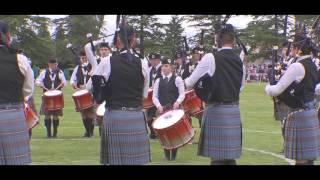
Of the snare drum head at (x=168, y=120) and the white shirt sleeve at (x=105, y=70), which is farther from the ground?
the white shirt sleeve at (x=105, y=70)

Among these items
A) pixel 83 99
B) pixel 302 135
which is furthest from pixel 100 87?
pixel 83 99

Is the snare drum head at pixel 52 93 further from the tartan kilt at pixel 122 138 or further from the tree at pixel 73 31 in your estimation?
the tree at pixel 73 31

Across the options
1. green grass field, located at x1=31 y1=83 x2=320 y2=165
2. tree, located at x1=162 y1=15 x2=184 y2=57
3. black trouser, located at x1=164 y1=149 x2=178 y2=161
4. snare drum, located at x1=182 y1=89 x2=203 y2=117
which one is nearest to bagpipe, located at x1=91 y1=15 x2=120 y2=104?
green grass field, located at x1=31 y1=83 x2=320 y2=165

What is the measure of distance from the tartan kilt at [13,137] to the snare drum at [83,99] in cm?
512

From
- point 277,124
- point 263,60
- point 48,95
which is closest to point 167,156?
→ point 48,95

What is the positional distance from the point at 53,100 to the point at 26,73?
5335 millimetres

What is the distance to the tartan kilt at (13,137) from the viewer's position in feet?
16.9

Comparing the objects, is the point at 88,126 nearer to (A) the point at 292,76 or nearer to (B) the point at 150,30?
(A) the point at 292,76

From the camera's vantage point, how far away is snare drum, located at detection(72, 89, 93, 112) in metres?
10.4

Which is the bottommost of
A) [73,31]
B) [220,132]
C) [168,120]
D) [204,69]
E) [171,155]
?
[171,155]

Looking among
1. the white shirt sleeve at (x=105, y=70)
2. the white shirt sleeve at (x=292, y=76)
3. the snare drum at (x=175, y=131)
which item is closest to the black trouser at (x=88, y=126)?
the snare drum at (x=175, y=131)

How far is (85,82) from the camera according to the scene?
11.0 metres

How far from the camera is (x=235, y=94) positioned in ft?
19.3

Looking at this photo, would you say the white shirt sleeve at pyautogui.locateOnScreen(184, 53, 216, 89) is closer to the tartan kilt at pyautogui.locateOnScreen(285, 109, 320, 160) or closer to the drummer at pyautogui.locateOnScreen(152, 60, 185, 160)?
the tartan kilt at pyautogui.locateOnScreen(285, 109, 320, 160)
